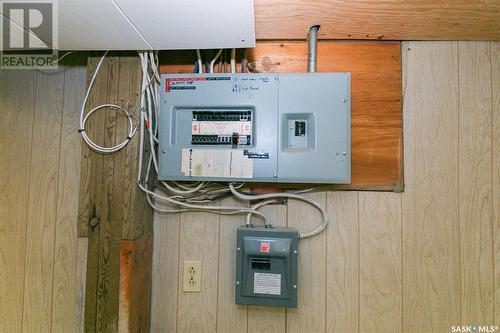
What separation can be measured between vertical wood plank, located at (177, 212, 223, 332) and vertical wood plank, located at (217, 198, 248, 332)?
22 mm

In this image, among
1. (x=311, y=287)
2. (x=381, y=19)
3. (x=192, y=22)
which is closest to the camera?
(x=192, y=22)

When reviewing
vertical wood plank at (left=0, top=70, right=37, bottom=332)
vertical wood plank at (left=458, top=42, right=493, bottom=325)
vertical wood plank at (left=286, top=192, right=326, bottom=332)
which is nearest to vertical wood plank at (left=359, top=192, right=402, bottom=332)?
vertical wood plank at (left=286, top=192, right=326, bottom=332)

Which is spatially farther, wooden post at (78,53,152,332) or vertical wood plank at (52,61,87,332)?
vertical wood plank at (52,61,87,332)

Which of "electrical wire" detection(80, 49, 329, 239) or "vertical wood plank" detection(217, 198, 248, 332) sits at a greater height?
"electrical wire" detection(80, 49, 329, 239)

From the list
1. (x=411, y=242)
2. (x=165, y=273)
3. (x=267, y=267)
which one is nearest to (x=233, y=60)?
(x=267, y=267)

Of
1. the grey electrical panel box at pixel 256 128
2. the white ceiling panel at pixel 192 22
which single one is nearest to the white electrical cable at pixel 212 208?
the grey electrical panel box at pixel 256 128

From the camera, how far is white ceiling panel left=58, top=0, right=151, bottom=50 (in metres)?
0.76

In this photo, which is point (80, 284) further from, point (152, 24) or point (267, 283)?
point (152, 24)

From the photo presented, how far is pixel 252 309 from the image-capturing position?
3.48 ft

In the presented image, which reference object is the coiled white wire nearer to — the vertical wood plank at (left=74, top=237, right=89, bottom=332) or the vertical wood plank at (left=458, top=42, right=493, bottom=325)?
the vertical wood plank at (left=74, top=237, right=89, bottom=332)

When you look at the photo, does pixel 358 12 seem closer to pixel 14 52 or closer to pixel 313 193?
pixel 313 193

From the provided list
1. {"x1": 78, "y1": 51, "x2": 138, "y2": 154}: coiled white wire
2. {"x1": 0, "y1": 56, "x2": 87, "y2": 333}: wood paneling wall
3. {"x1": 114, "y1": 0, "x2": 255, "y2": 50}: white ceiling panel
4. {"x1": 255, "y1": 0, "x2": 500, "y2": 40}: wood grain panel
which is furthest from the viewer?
{"x1": 0, "y1": 56, "x2": 87, "y2": 333}: wood paneling wall

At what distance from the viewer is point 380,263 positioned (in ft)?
3.41
